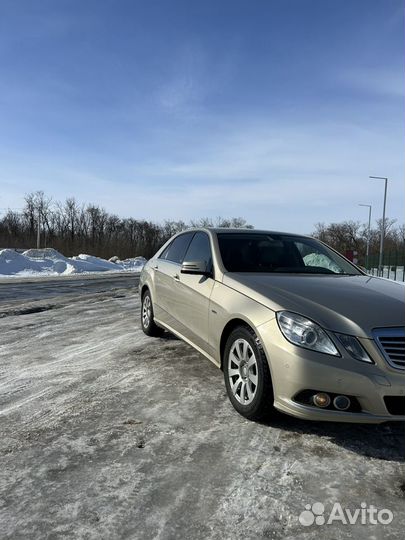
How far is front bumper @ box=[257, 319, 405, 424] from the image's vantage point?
10.7ft

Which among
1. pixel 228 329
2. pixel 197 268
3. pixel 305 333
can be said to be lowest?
pixel 228 329

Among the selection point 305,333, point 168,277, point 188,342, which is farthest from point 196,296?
point 305,333

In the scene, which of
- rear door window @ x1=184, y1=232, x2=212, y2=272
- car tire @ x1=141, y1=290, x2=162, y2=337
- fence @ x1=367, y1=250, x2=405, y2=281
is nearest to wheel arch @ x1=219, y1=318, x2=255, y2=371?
rear door window @ x1=184, y1=232, x2=212, y2=272

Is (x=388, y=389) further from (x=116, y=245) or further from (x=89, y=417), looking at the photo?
(x=116, y=245)

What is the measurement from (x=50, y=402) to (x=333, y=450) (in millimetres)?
2376

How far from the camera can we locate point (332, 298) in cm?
381

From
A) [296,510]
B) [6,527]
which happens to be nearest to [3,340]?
[6,527]

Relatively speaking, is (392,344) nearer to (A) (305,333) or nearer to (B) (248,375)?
(A) (305,333)

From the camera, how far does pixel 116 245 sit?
65188mm

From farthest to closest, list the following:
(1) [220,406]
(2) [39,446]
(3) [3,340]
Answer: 1. (3) [3,340]
2. (1) [220,406]
3. (2) [39,446]

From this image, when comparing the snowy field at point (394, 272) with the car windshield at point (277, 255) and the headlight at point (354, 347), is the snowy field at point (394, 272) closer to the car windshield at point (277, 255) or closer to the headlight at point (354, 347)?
the car windshield at point (277, 255)

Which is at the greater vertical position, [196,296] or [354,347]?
[196,296]

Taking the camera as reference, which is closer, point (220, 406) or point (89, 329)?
point (220, 406)

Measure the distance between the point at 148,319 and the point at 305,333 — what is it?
378cm
